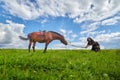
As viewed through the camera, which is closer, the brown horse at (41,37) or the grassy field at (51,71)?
the grassy field at (51,71)

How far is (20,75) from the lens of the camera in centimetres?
1232

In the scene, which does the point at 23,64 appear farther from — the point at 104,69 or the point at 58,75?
the point at 104,69

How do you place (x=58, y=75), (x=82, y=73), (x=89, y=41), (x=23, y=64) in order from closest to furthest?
(x=58, y=75), (x=82, y=73), (x=23, y=64), (x=89, y=41)

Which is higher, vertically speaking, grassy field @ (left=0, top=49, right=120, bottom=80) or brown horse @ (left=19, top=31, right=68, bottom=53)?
brown horse @ (left=19, top=31, right=68, bottom=53)

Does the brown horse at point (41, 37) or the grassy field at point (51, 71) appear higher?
the brown horse at point (41, 37)

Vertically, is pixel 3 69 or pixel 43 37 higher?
pixel 43 37

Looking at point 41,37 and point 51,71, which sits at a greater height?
point 41,37

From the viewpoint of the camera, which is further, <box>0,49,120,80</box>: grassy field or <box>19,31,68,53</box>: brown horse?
<box>19,31,68,53</box>: brown horse

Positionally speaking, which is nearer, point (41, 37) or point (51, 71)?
point (51, 71)

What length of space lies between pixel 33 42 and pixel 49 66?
13.0 m

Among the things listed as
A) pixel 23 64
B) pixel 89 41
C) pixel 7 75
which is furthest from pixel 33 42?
pixel 7 75

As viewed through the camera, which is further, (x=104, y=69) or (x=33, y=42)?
(x=33, y=42)

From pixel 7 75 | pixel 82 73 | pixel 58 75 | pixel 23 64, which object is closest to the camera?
pixel 7 75

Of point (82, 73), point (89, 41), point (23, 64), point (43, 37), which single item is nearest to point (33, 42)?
point (43, 37)
